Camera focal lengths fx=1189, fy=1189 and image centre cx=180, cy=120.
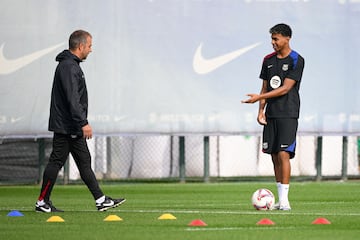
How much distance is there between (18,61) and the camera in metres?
21.0

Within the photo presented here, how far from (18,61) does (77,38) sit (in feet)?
28.8

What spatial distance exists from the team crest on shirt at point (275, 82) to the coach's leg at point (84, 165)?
2185 mm

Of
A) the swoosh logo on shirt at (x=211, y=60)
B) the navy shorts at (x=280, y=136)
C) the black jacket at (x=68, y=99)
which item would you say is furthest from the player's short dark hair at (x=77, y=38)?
the swoosh logo on shirt at (x=211, y=60)

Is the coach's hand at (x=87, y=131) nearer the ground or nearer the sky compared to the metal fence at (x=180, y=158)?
nearer the sky

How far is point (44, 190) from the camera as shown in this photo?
1233cm

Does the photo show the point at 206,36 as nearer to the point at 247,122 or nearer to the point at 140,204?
the point at 247,122

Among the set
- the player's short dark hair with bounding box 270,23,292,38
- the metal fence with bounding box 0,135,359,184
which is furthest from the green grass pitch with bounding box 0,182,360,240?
the metal fence with bounding box 0,135,359,184

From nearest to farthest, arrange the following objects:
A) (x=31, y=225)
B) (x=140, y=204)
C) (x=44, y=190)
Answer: (x=31, y=225) < (x=44, y=190) < (x=140, y=204)

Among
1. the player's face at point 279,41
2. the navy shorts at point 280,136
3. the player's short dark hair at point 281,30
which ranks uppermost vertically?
the player's short dark hair at point 281,30

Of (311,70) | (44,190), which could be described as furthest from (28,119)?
(44,190)

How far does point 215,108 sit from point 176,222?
10669 mm

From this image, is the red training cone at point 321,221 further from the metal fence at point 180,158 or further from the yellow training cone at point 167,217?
the metal fence at point 180,158

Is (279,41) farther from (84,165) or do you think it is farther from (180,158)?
(180,158)

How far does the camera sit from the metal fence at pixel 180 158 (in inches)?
872
